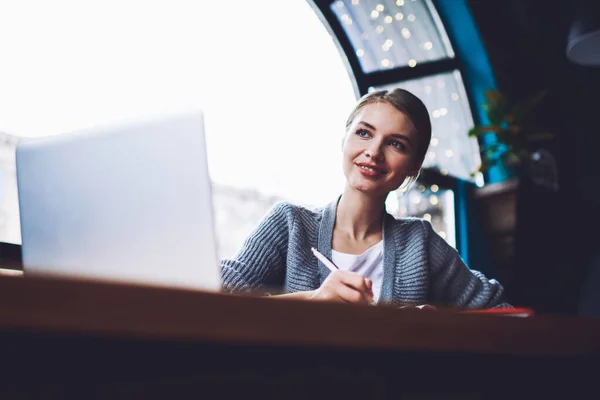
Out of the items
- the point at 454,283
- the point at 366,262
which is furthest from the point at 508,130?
the point at 366,262

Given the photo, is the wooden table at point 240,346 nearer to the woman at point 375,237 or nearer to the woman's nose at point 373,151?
the woman at point 375,237

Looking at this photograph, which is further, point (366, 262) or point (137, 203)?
point (366, 262)

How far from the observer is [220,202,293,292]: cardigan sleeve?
1.31m

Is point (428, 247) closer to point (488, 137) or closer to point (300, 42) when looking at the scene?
point (300, 42)

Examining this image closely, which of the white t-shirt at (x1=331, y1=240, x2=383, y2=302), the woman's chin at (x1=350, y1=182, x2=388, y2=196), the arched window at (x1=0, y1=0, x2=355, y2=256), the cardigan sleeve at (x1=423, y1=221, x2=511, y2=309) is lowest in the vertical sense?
the cardigan sleeve at (x1=423, y1=221, x2=511, y2=309)

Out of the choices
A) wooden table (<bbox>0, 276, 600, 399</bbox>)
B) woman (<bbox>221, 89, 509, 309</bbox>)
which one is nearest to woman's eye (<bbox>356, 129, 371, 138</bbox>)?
woman (<bbox>221, 89, 509, 309</bbox>)

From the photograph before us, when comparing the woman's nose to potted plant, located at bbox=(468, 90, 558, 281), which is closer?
the woman's nose

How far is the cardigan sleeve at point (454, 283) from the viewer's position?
4.92 ft

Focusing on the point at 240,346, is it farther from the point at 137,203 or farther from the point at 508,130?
the point at 508,130

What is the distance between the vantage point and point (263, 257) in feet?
4.56

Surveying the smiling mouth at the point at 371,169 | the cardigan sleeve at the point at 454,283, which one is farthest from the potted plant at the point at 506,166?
the smiling mouth at the point at 371,169

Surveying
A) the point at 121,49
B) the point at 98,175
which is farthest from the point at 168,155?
the point at 121,49

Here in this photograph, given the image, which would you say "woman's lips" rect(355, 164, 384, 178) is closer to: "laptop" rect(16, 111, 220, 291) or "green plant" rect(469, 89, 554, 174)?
"laptop" rect(16, 111, 220, 291)

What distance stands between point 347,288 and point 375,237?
A: 2.34ft
